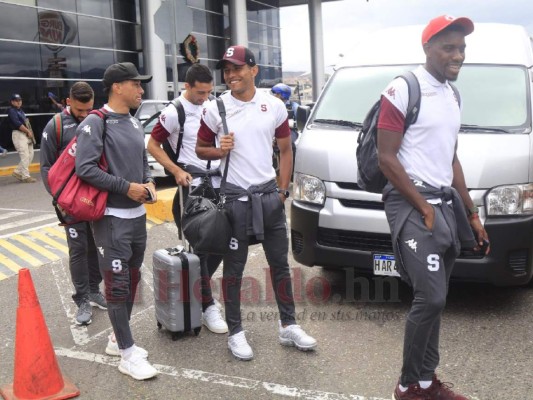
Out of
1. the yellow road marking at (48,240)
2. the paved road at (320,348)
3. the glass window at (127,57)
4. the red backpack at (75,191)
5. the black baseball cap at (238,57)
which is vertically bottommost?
the paved road at (320,348)

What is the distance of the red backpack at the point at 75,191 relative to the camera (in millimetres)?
3648

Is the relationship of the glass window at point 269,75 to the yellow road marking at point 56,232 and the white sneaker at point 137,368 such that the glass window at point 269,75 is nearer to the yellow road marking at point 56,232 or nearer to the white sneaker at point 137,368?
the yellow road marking at point 56,232

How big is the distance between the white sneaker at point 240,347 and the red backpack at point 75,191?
46.8 inches

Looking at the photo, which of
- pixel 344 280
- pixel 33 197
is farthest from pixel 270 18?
pixel 344 280

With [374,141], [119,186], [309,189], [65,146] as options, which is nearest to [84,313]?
[65,146]

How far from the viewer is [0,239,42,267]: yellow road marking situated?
661 centimetres

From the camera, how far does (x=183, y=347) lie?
4203 mm

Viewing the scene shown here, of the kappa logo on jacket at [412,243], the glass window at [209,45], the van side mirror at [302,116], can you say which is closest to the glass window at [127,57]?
the glass window at [209,45]

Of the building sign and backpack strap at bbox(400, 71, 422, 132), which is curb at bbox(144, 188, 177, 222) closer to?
backpack strap at bbox(400, 71, 422, 132)

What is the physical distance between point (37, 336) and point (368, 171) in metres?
2.11

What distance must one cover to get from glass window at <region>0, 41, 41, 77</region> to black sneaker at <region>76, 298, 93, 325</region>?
16.4m

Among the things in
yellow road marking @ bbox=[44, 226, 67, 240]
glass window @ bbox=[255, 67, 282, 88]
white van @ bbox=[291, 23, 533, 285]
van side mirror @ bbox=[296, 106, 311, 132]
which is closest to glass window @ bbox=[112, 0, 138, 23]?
glass window @ bbox=[255, 67, 282, 88]

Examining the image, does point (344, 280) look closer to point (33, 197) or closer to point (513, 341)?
point (513, 341)

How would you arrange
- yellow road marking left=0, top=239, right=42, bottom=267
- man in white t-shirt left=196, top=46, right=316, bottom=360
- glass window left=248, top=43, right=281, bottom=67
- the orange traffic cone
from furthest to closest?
1. glass window left=248, top=43, right=281, bottom=67
2. yellow road marking left=0, top=239, right=42, bottom=267
3. man in white t-shirt left=196, top=46, right=316, bottom=360
4. the orange traffic cone
